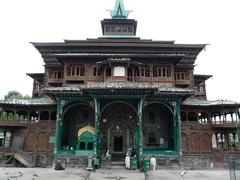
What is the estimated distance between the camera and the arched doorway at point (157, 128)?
1335 inches

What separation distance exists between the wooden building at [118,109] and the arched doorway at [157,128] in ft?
0.46

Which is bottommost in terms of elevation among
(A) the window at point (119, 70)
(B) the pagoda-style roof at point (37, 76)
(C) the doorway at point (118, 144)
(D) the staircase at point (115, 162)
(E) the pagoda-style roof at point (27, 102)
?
(D) the staircase at point (115, 162)

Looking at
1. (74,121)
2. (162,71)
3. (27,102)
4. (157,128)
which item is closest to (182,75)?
(162,71)

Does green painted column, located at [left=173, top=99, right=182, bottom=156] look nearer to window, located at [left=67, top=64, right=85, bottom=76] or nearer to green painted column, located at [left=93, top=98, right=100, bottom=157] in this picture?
green painted column, located at [left=93, top=98, right=100, bottom=157]

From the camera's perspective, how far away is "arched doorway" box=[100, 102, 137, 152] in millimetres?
32750

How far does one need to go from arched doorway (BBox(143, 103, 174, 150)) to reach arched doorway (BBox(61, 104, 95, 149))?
803 centimetres

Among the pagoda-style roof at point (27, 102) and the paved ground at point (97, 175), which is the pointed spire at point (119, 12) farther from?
the paved ground at point (97, 175)

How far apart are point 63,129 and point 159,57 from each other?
17820 mm

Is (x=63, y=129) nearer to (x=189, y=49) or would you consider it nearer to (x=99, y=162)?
(x=99, y=162)

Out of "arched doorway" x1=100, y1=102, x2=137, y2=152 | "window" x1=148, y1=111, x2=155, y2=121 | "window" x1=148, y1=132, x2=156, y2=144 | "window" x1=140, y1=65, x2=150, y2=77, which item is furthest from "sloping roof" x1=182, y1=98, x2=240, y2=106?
"arched doorway" x1=100, y1=102, x2=137, y2=152

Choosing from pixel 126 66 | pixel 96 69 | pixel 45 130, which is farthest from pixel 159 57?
pixel 45 130

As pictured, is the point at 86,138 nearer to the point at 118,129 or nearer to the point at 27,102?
the point at 118,129

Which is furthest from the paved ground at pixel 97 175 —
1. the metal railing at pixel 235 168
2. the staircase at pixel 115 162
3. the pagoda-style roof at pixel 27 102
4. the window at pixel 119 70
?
the window at pixel 119 70

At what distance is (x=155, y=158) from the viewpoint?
28641 mm
